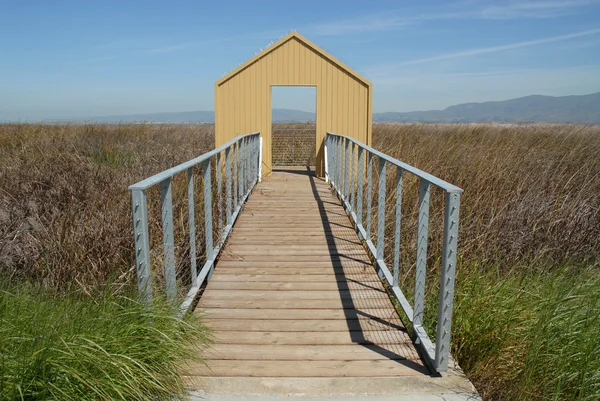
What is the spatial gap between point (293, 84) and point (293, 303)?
8411mm

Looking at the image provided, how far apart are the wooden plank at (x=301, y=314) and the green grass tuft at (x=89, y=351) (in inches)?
33.3

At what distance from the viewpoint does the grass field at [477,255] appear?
309cm

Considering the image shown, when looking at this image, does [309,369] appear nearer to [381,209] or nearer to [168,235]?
[168,235]

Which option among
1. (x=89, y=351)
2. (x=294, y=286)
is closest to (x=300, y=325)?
(x=294, y=286)

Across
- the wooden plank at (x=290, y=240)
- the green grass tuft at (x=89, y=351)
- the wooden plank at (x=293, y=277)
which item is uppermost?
the green grass tuft at (x=89, y=351)

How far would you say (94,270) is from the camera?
14.5ft

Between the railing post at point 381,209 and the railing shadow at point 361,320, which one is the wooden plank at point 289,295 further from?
the railing post at point 381,209

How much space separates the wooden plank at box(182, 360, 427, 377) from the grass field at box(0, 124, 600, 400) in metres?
0.25

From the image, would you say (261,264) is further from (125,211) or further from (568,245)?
(568,245)

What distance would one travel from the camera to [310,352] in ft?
11.1

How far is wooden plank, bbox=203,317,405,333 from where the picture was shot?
12.3 feet

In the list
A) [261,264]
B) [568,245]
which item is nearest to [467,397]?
[261,264]

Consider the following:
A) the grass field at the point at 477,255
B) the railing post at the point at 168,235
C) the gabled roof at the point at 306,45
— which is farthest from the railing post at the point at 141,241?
the gabled roof at the point at 306,45

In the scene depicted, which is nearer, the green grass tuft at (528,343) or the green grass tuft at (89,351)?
the green grass tuft at (89,351)
